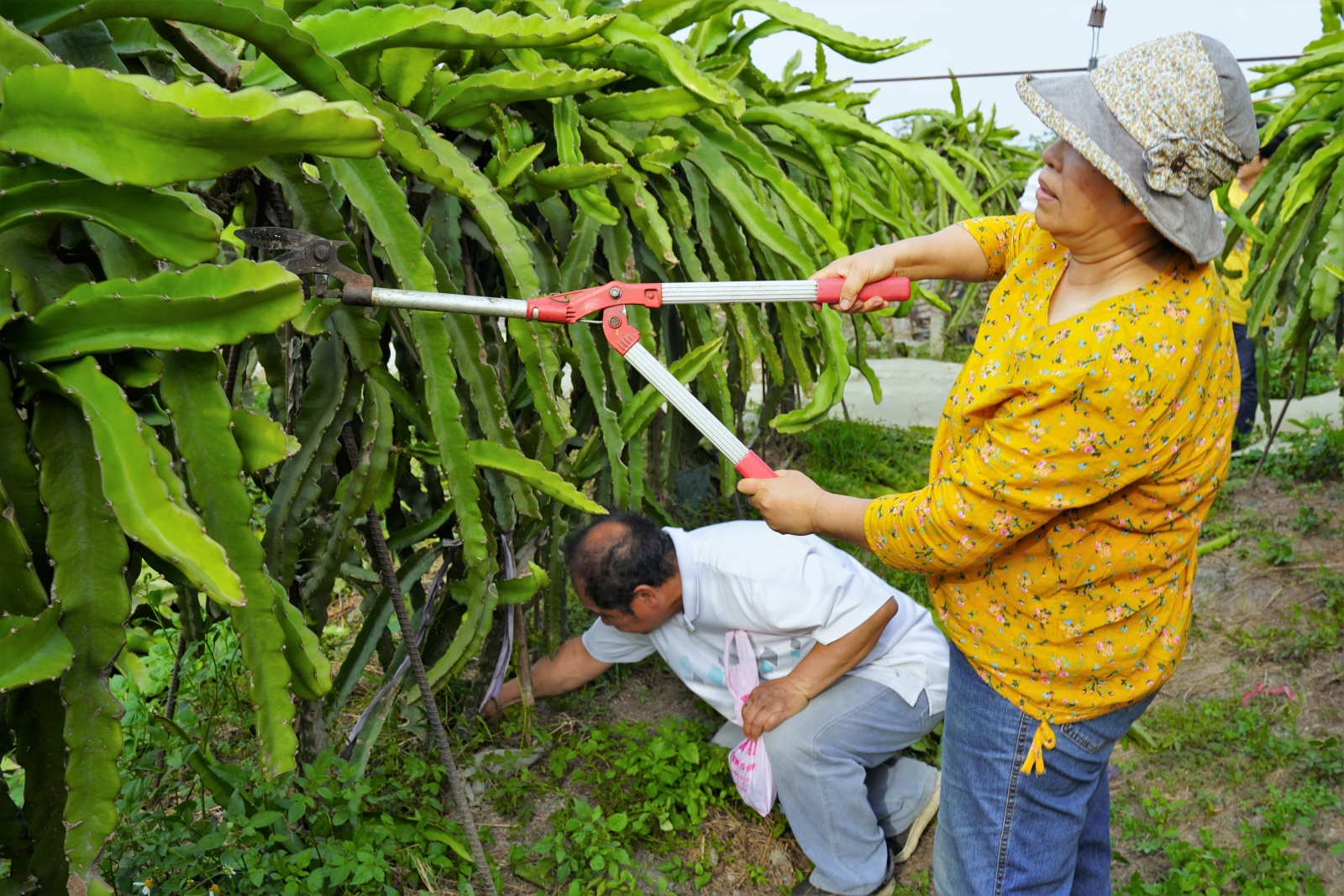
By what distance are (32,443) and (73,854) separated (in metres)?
0.41

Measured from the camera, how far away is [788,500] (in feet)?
4.92

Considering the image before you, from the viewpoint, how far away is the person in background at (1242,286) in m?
3.96

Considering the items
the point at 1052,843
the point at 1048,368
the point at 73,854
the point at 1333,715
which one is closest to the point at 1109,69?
the point at 1048,368

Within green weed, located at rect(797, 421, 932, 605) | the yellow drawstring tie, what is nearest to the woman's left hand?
the yellow drawstring tie

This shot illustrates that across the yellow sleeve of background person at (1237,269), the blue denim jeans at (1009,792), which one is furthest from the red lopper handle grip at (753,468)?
the yellow sleeve of background person at (1237,269)

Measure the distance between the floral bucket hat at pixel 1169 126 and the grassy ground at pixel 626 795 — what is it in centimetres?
148

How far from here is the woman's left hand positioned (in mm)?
1490

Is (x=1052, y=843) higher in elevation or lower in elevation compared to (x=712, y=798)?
higher

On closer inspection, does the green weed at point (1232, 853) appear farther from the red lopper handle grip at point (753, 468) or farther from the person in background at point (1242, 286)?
the person in background at point (1242, 286)

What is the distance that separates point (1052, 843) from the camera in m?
1.54

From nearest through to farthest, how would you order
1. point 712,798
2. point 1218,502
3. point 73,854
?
point 73,854 → point 712,798 → point 1218,502

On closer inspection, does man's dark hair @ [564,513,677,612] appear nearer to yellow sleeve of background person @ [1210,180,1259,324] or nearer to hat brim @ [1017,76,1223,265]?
hat brim @ [1017,76,1223,265]

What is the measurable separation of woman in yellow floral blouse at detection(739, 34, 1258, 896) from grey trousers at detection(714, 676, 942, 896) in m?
0.52

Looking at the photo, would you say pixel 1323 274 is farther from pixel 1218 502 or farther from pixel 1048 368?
pixel 1048 368
